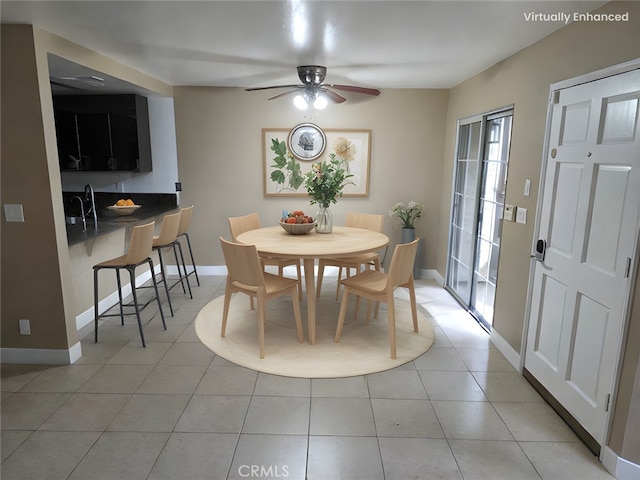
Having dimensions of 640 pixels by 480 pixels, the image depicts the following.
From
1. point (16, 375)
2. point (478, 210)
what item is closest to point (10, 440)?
point (16, 375)

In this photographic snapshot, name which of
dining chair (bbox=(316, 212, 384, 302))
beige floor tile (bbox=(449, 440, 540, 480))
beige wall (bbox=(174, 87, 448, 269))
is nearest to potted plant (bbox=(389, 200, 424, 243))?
beige wall (bbox=(174, 87, 448, 269))

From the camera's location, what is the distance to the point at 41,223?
260 cm

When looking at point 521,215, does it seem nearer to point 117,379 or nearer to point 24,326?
point 117,379

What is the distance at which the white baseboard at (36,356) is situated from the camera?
9.18ft

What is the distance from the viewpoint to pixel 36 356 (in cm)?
280

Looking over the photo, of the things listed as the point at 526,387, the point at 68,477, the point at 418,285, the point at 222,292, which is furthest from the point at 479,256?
the point at 68,477

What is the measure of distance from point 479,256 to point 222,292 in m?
2.76

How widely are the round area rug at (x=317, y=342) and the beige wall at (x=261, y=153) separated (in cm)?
130

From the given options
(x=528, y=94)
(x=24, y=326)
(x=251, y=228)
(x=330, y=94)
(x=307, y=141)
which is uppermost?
(x=330, y=94)

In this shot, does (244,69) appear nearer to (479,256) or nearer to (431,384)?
(479,256)

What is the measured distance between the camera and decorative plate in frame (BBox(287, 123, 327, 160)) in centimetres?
464

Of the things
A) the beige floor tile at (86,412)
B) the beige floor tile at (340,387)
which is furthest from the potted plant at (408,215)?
the beige floor tile at (86,412)

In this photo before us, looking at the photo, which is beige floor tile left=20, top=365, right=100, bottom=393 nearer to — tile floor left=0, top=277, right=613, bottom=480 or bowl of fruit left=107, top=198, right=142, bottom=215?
tile floor left=0, top=277, right=613, bottom=480

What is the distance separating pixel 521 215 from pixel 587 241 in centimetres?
74
